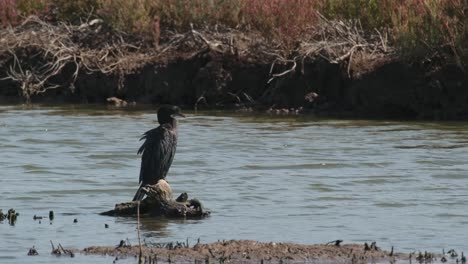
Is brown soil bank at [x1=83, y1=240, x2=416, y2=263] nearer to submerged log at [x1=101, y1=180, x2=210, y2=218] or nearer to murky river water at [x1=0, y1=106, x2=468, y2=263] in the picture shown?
murky river water at [x1=0, y1=106, x2=468, y2=263]

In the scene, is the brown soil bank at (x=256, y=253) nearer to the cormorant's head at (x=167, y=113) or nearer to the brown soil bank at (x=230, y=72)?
the cormorant's head at (x=167, y=113)

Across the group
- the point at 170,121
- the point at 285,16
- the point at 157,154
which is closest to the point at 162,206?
the point at 157,154

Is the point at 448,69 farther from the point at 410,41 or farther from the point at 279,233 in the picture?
the point at 279,233

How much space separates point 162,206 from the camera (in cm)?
1067

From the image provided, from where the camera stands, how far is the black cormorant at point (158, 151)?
10.9m

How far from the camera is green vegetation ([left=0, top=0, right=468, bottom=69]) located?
57.4ft

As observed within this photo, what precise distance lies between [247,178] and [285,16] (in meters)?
5.88

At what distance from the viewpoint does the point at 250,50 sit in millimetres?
19109

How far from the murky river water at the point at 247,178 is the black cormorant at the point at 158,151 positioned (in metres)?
0.51

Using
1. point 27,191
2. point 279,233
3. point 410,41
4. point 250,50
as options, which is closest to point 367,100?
point 410,41

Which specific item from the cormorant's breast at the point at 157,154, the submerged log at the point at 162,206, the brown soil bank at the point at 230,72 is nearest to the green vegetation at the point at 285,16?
the brown soil bank at the point at 230,72

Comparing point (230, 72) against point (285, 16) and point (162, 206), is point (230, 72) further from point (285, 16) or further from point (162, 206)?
point (162, 206)

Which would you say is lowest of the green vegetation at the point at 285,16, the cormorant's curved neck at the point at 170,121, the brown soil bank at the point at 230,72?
the cormorant's curved neck at the point at 170,121

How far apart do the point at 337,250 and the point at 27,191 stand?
15.3 feet
